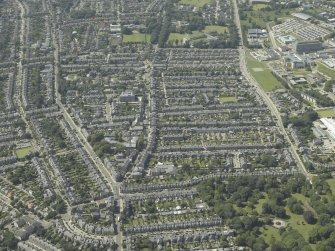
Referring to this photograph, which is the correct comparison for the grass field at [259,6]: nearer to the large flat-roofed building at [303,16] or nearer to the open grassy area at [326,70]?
the large flat-roofed building at [303,16]

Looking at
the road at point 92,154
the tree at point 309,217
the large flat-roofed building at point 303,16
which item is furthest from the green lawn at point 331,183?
the large flat-roofed building at point 303,16

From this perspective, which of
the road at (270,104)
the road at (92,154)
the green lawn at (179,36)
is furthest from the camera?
the green lawn at (179,36)

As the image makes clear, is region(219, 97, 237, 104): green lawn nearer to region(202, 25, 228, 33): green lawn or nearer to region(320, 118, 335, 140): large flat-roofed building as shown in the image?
region(320, 118, 335, 140): large flat-roofed building

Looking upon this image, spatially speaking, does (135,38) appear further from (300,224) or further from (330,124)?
(300,224)

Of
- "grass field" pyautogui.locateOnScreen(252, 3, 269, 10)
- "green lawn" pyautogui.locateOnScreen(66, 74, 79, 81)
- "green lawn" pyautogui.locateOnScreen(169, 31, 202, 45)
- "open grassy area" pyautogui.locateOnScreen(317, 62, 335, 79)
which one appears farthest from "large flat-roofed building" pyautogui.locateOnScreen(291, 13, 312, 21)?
"green lawn" pyautogui.locateOnScreen(66, 74, 79, 81)

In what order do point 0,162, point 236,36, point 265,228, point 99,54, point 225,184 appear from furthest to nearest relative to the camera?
point 236,36 < point 99,54 < point 0,162 < point 225,184 < point 265,228

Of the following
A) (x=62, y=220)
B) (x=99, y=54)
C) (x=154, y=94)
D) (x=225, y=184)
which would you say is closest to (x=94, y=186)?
(x=62, y=220)

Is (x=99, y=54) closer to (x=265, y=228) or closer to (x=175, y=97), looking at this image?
(x=175, y=97)
